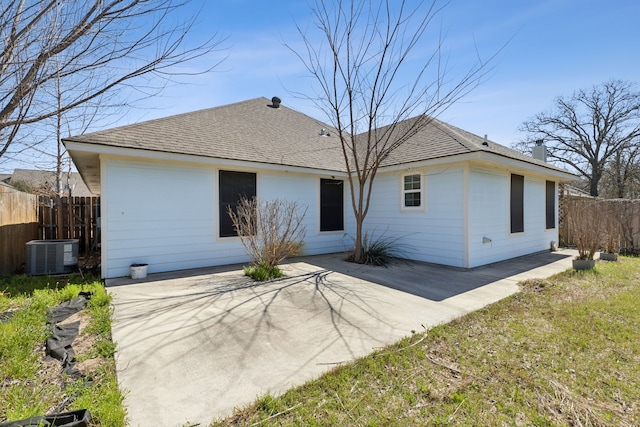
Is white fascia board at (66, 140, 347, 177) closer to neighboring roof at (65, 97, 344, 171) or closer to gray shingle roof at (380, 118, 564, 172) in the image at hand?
neighboring roof at (65, 97, 344, 171)

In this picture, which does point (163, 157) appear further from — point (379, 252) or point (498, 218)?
point (498, 218)

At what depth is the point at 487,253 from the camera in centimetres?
750

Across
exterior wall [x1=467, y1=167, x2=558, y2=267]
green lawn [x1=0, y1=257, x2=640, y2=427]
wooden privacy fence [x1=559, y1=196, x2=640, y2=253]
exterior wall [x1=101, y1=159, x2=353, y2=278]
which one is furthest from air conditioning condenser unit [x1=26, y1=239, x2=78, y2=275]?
wooden privacy fence [x1=559, y1=196, x2=640, y2=253]

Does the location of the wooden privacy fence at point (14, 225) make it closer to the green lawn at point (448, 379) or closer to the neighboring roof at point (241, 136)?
the neighboring roof at point (241, 136)

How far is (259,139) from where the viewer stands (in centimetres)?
893

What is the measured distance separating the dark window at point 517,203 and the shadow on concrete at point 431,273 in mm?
945

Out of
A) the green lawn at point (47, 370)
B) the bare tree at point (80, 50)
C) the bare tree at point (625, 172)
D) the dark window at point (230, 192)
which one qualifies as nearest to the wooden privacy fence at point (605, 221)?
the dark window at point (230, 192)

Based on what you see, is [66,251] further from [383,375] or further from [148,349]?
[383,375]

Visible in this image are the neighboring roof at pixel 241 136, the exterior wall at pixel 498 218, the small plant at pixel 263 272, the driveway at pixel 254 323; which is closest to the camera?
the driveway at pixel 254 323

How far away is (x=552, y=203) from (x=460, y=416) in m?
11.2

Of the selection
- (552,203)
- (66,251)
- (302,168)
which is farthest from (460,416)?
(552,203)

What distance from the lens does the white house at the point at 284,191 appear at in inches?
245

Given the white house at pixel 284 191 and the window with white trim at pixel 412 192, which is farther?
the window with white trim at pixel 412 192

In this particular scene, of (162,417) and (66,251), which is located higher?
(66,251)
